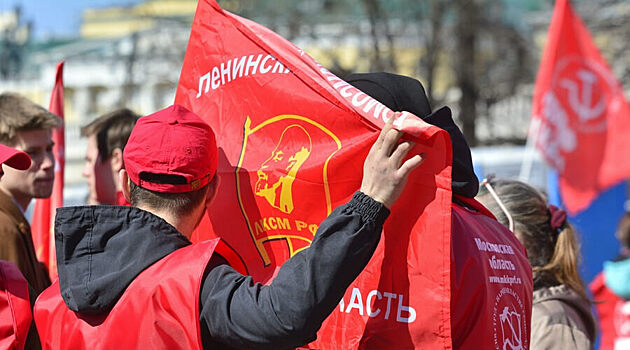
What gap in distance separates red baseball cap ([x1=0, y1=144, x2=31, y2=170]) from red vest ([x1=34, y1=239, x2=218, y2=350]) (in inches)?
25.3

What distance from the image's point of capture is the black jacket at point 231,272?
204cm

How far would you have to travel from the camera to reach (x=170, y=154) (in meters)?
2.25

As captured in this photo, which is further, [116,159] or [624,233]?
[624,233]

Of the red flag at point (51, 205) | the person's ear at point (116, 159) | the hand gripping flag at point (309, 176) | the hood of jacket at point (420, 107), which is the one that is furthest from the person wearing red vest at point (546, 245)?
the red flag at point (51, 205)

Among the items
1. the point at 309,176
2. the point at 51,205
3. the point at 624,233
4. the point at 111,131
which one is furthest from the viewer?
the point at 624,233

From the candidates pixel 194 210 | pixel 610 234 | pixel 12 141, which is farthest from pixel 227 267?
pixel 610 234

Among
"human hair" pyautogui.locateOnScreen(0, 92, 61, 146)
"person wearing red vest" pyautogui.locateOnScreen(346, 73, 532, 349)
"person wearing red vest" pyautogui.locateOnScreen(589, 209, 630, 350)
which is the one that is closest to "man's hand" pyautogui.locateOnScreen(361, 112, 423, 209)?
"person wearing red vest" pyautogui.locateOnScreen(346, 73, 532, 349)

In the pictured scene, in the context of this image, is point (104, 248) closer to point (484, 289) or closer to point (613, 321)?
point (484, 289)

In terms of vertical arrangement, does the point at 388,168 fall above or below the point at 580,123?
below

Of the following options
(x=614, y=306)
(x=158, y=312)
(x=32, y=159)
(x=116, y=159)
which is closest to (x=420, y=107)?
(x=158, y=312)

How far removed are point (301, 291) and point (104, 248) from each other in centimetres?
57

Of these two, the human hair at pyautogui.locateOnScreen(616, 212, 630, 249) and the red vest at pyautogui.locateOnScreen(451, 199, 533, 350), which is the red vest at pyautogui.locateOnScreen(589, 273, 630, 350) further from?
the red vest at pyautogui.locateOnScreen(451, 199, 533, 350)

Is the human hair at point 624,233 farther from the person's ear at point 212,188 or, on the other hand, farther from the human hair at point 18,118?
the person's ear at point 212,188

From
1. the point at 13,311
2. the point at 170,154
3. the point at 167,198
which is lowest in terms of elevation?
the point at 13,311
